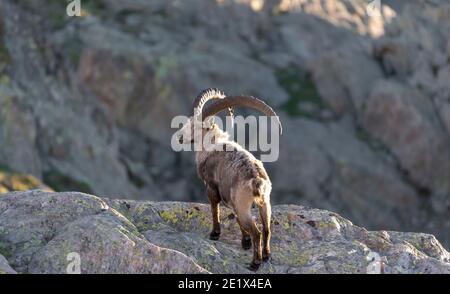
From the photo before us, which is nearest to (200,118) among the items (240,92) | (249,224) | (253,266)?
(249,224)

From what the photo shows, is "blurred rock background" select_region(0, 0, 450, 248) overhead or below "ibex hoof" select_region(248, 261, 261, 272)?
below

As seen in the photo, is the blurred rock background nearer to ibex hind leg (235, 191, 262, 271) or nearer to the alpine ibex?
the alpine ibex

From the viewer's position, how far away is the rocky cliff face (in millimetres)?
16156

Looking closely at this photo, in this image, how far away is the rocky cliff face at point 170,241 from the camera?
16.2 meters

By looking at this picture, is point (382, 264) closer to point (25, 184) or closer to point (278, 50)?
point (25, 184)

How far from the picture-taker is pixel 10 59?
50.9 m

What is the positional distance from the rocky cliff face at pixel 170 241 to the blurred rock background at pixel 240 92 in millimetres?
30590

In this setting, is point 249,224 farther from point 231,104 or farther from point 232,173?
point 231,104

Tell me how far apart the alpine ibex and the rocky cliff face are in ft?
1.79

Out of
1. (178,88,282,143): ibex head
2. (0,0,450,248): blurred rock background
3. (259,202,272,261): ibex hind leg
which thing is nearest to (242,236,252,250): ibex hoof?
(259,202,272,261): ibex hind leg

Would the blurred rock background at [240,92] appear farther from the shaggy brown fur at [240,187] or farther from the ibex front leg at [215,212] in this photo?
the ibex front leg at [215,212]

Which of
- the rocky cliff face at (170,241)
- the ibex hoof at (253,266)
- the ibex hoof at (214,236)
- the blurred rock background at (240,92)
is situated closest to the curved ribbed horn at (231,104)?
the rocky cliff face at (170,241)

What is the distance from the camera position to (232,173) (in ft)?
58.5

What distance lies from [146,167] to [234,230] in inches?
1722
